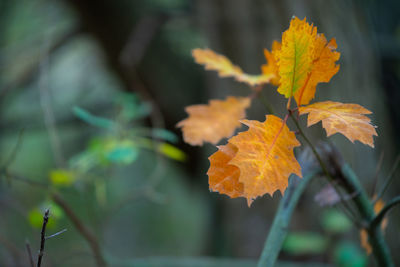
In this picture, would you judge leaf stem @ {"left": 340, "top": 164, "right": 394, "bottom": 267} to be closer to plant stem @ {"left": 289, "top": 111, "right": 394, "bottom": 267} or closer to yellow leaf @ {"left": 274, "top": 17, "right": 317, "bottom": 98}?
plant stem @ {"left": 289, "top": 111, "right": 394, "bottom": 267}

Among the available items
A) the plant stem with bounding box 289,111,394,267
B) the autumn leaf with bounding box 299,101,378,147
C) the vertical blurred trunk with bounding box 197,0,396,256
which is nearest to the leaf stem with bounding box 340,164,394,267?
the plant stem with bounding box 289,111,394,267

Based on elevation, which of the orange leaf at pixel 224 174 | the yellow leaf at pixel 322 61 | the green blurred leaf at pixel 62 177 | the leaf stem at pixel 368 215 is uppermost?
the yellow leaf at pixel 322 61

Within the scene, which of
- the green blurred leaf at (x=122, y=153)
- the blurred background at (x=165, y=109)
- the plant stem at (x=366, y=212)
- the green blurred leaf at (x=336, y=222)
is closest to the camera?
the plant stem at (x=366, y=212)

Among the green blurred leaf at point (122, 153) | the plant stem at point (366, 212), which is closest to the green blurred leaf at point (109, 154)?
the green blurred leaf at point (122, 153)

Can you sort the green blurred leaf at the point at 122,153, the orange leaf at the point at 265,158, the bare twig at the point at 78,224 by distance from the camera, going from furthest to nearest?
the green blurred leaf at the point at 122,153 < the bare twig at the point at 78,224 < the orange leaf at the point at 265,158

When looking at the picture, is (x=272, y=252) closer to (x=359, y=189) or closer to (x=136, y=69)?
(x=359, y=189)

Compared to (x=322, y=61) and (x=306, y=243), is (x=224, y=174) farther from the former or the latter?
(x=306, y=243)

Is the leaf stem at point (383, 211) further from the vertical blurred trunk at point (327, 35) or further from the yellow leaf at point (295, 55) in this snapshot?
the vertical blurred trunk at point (327, 35)
